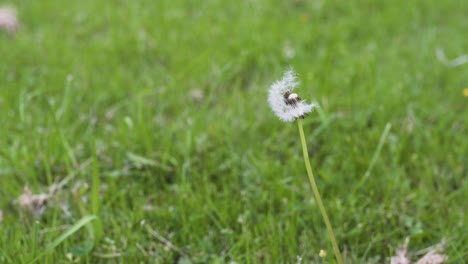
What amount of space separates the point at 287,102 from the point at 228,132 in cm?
116

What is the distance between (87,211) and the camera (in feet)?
6.73

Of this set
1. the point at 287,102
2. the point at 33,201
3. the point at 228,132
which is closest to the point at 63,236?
the point at 33,201

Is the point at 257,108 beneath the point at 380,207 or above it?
above

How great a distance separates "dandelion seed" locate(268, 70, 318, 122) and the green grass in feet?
1.89

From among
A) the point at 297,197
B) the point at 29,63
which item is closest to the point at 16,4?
the point at 29,63

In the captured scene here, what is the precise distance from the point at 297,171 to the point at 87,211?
2.82 feet

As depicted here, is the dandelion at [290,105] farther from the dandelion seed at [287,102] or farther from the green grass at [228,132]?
the green grass at [228,132]

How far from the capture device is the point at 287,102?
1.41 metres

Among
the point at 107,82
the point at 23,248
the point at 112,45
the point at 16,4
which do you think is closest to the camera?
the point at 23,248

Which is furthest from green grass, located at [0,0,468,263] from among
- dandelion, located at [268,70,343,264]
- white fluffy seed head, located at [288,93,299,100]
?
white fluffy seed head, located at [288,93,299,100]

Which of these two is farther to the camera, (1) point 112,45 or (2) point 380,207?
(1) point 112,45

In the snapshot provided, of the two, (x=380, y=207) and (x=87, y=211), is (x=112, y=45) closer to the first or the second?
(x=87, y=211)

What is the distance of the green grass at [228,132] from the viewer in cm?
195

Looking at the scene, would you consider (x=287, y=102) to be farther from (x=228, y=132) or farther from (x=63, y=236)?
(x=228, y=132)
